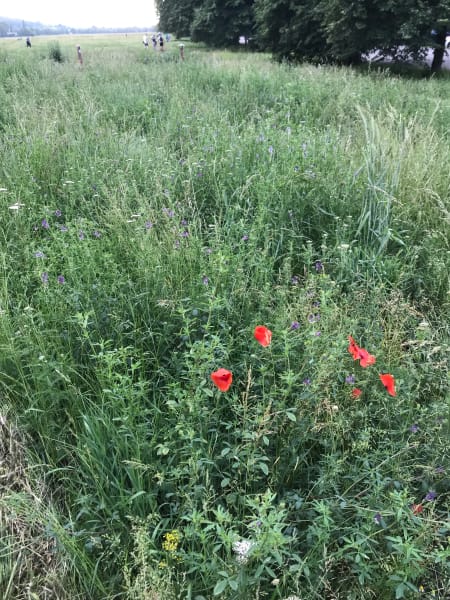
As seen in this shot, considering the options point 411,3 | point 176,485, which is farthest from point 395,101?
point 411,3

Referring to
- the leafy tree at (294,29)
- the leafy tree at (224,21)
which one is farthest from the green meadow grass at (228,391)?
the leafy tree at (224,21)

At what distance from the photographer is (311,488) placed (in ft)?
5.87

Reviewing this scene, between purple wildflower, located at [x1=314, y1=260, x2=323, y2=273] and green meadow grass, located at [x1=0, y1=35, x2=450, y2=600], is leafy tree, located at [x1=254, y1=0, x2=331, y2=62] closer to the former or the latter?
green meadow grass, located at [x1=0, y1=35, x2=450, y2=600]

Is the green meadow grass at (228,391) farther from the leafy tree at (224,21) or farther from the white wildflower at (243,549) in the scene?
the leafy tree at (224,21)

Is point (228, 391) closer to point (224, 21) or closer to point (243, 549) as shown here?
point (243, 549)

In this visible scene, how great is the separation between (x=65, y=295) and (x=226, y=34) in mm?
32391

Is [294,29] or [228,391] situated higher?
[294,29]

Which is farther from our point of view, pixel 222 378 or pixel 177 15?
pixel 177 15

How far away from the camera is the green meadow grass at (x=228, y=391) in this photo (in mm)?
1504

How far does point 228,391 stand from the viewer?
77.7 inches

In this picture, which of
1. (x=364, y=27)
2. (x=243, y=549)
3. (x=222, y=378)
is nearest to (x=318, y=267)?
(x=222, y=378)

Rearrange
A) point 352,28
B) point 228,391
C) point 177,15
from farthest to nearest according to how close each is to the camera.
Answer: point 177,15 < point 352,28 < point 228,391

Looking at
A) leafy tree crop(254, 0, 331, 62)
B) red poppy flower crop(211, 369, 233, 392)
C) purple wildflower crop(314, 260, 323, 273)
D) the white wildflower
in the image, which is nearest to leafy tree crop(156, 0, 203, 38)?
leafy tree crop(254, 0, 331, 62)

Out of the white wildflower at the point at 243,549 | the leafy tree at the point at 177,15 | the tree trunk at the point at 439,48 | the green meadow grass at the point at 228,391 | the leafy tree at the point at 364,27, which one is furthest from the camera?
the leafy tree at the point at 177,15
